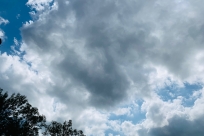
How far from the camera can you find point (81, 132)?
59438 millimetres

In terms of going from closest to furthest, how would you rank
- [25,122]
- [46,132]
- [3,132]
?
[3,132] < [25,122] < [46,132]

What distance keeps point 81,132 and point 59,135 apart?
6.59 m

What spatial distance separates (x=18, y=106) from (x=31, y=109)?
292 cm

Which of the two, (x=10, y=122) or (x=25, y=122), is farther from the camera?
(x=25, y=122)

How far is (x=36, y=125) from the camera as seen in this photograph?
45.8 meters

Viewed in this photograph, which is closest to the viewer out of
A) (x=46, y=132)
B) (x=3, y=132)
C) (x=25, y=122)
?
(x=3, y=132)

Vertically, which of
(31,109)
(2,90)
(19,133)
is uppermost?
(2,90)

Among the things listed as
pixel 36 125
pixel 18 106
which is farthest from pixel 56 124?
pixel 18 106

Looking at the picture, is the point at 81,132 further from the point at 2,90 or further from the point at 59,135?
the point at 2,90

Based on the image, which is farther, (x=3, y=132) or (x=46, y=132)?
(x=46, y=132)

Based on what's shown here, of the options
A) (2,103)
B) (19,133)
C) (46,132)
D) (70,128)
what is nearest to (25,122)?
(19,133)

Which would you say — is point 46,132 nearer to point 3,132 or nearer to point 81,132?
point 81,132

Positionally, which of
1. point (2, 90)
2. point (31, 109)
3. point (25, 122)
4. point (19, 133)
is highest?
point (2, 90)

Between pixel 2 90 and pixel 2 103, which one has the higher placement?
pixel 2 90
